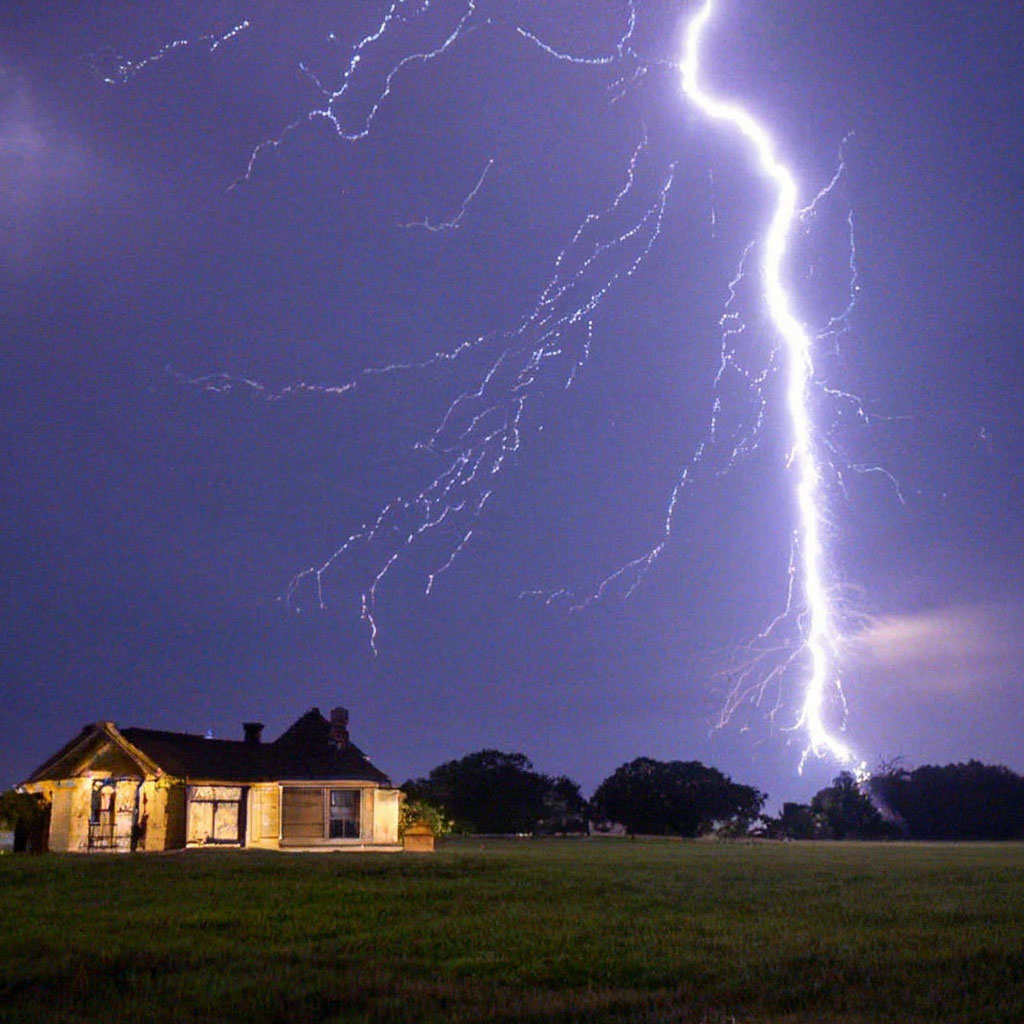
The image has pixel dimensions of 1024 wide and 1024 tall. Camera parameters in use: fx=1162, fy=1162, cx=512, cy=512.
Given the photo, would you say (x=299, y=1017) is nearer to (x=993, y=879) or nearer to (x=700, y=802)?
(x=993, y=879)

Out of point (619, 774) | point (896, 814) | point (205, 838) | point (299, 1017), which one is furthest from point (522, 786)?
point (299, 1017)

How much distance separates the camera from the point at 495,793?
243ft

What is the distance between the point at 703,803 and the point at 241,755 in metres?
49.6

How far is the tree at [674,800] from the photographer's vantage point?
7669cm

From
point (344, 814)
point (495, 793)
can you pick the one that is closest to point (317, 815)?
point (344, 814)

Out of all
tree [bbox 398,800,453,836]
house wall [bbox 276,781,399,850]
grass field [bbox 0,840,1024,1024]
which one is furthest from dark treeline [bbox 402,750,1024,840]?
grass field [bbox 0,840,1024,1024]

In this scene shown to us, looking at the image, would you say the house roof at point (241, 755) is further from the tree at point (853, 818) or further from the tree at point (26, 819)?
the tree at point (853, 818)

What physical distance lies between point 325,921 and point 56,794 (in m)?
22.0

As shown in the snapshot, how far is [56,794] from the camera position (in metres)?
31.6

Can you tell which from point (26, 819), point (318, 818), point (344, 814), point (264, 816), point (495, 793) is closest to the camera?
point (26, 819)

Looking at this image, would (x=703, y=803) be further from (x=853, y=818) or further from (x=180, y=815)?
(x=180, y=815)

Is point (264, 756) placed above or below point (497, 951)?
above

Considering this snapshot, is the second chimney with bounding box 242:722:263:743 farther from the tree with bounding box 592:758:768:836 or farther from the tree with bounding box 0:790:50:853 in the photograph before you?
the tree with bounding box 592:758:768:836

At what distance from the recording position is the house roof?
31500 millimetres
